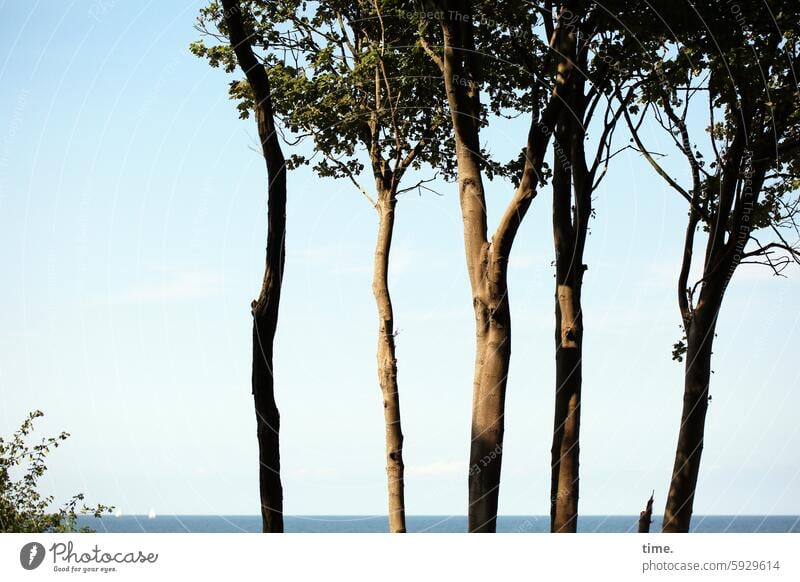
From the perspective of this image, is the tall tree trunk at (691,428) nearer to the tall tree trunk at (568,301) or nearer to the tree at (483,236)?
the tall tree trunk at (568,301)

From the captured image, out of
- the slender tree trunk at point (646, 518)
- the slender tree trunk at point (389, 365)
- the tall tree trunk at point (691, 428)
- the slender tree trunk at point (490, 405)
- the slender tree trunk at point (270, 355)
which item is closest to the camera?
the slender tree trunk at point (270, 355)

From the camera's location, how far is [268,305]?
12.0 meters

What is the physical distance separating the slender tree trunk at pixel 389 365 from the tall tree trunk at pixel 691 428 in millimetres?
6279

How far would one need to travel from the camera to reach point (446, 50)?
45.3ft

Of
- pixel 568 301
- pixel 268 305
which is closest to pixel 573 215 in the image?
Result: pixel 568 301

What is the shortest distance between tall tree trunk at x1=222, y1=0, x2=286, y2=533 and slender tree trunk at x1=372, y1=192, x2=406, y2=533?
7972 mm

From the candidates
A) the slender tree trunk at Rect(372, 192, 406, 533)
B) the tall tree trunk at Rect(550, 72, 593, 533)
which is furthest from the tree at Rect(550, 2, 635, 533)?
the slender tree trunk at Rect(372, 192, 406, 533)

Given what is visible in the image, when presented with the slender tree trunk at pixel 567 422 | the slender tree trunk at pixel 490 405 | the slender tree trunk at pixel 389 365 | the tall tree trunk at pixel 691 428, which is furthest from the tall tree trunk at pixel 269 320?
the slender tree trunk at pixel 389 365

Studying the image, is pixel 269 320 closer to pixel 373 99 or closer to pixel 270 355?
pixel 270 355

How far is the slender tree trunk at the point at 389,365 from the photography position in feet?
A: 65.2

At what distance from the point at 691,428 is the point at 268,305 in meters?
7.77

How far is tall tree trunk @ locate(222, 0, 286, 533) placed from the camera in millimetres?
11852

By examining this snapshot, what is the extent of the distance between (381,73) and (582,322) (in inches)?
341
